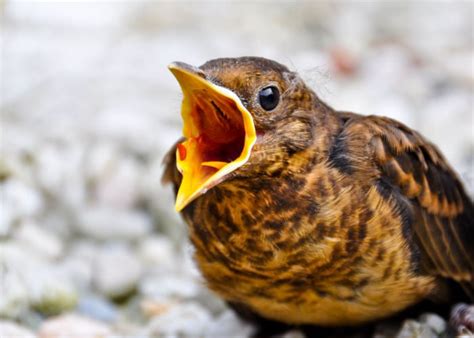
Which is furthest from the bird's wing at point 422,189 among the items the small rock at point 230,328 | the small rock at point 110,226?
the small rock at point 110,226

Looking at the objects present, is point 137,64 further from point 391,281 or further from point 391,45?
point 391,281

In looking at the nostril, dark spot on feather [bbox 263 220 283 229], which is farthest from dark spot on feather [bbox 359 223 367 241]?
the nostril

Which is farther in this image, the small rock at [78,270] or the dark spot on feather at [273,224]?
the small rock at [78,270]

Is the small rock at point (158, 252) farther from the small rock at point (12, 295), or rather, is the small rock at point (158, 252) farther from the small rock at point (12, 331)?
the small rock at point (12, 331)

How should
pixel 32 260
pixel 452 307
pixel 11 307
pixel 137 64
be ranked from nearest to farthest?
pixel 452 307 < pixel 11 307 < pixel 32 260 < pixel 137 64

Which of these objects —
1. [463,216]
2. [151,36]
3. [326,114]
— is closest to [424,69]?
[151,36]

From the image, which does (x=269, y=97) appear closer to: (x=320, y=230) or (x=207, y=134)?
(x=207, y=134)

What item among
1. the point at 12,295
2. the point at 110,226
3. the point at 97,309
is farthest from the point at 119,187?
the point at 12,295
